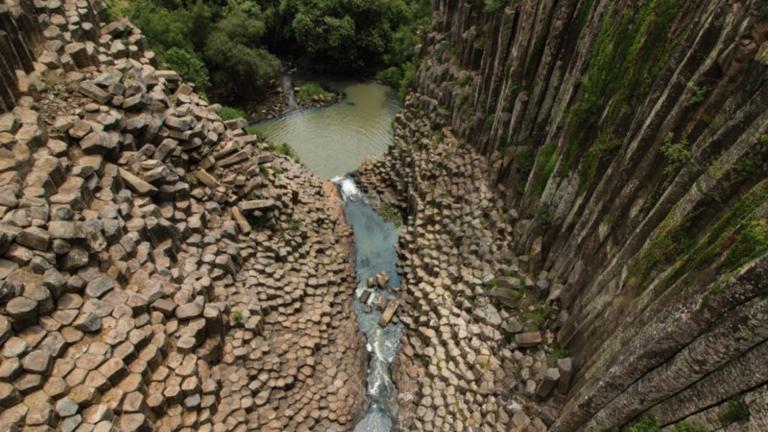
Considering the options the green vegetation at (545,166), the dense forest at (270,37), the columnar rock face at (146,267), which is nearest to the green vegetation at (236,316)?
the columnar rock face at (146,267)

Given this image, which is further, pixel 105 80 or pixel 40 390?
pixel 105 80

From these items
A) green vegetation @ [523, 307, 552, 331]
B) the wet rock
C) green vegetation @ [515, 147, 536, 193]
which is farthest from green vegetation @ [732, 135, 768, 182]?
the wet rock

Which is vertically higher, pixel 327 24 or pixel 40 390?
pixel 40 390

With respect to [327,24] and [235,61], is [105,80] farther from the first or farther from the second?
[327,24]

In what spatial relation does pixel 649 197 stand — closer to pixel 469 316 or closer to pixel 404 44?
pixel 469 316

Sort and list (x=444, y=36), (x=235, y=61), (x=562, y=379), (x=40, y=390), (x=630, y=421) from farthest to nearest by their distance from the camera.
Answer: (x=235, y=61) → (x=444, y=36) → (x=562, y=379) → (x=40, y=390) → (x=630, y=421)

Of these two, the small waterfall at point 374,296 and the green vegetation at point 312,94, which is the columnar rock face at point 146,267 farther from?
the green vegetation at point 312,94

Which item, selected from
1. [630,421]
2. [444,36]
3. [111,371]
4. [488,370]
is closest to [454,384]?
[488,370]
